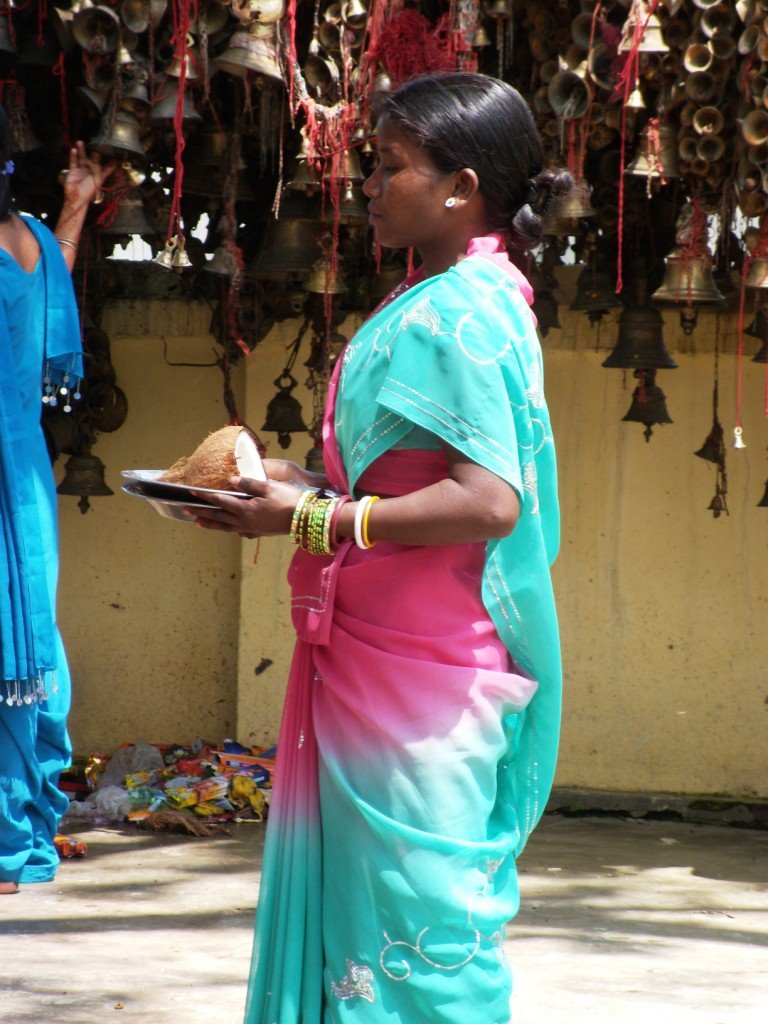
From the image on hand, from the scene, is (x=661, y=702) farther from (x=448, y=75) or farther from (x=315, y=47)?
(x=448, y=75)

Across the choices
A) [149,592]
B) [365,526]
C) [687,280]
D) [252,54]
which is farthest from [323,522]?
[149,592]

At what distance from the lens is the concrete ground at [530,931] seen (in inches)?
129

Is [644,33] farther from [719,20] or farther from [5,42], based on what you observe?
[5,42]

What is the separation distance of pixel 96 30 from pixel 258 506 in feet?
7.93

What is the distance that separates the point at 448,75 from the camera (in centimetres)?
224

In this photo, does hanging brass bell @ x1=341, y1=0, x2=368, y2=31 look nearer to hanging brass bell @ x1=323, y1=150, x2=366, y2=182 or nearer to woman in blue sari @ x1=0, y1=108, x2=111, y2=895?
hanging brass bell @ x1=323, y1=150, x2=366, y2=182

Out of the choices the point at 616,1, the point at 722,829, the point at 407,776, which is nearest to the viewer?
the point at 407,776

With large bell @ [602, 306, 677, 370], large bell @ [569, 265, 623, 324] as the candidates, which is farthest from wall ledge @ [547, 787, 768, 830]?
large bell @ [569, 265, 623, 324]

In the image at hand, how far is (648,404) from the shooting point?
5.22m

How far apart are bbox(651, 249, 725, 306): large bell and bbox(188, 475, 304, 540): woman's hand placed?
2739 mm

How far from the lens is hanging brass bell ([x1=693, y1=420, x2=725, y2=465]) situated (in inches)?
205

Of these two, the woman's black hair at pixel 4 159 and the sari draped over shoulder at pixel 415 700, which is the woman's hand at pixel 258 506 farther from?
the woman's black hair at pixel 4 159

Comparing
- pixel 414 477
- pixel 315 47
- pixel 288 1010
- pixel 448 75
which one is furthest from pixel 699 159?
pixel 288 1010

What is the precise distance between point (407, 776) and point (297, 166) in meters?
2.81
